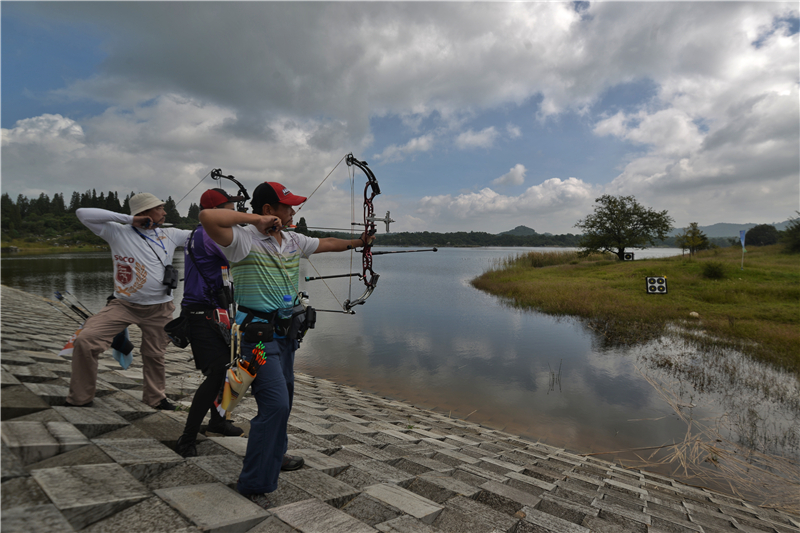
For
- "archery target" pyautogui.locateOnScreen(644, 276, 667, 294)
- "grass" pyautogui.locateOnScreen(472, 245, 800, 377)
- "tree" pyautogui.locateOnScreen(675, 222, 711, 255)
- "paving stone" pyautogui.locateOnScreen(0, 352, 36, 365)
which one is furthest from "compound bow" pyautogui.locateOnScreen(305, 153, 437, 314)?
"tree" pyautogui.locateOnScreen(675, 222, 711, 255)

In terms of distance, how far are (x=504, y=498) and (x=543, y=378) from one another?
8.53m

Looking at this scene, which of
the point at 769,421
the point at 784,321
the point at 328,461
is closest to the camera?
the point at 328,461

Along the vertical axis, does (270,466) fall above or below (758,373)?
above

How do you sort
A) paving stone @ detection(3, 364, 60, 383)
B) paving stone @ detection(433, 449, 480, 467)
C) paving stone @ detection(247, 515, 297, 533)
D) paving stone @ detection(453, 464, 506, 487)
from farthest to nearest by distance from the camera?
paving stone @ detection(433, 449, 480, 467)
paving stone @ detection(3, 364, 60, 383)
paving stone @ detection(453, 464, 506, 487)
paving stone @ detection(247, 515, 297, 533)

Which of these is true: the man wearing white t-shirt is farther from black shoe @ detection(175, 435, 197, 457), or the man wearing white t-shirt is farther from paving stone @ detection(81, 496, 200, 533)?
paving stone @ detection(81, 496, 200, 533)

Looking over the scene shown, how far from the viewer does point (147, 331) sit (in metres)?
4.18

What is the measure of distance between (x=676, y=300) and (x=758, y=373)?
9.84 meters

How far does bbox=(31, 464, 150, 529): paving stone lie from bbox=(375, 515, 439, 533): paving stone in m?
1.62

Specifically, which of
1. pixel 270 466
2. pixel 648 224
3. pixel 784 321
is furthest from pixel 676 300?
pixel 648 224

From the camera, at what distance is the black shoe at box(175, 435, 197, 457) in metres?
3.11

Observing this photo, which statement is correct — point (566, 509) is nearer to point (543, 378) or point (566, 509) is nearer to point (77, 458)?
point (77, 458)

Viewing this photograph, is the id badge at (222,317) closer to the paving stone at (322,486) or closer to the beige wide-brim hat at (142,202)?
the paving stone at (322,486)

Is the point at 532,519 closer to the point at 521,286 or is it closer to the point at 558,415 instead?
the point at 558,415

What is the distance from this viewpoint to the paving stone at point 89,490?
6.68 ft
